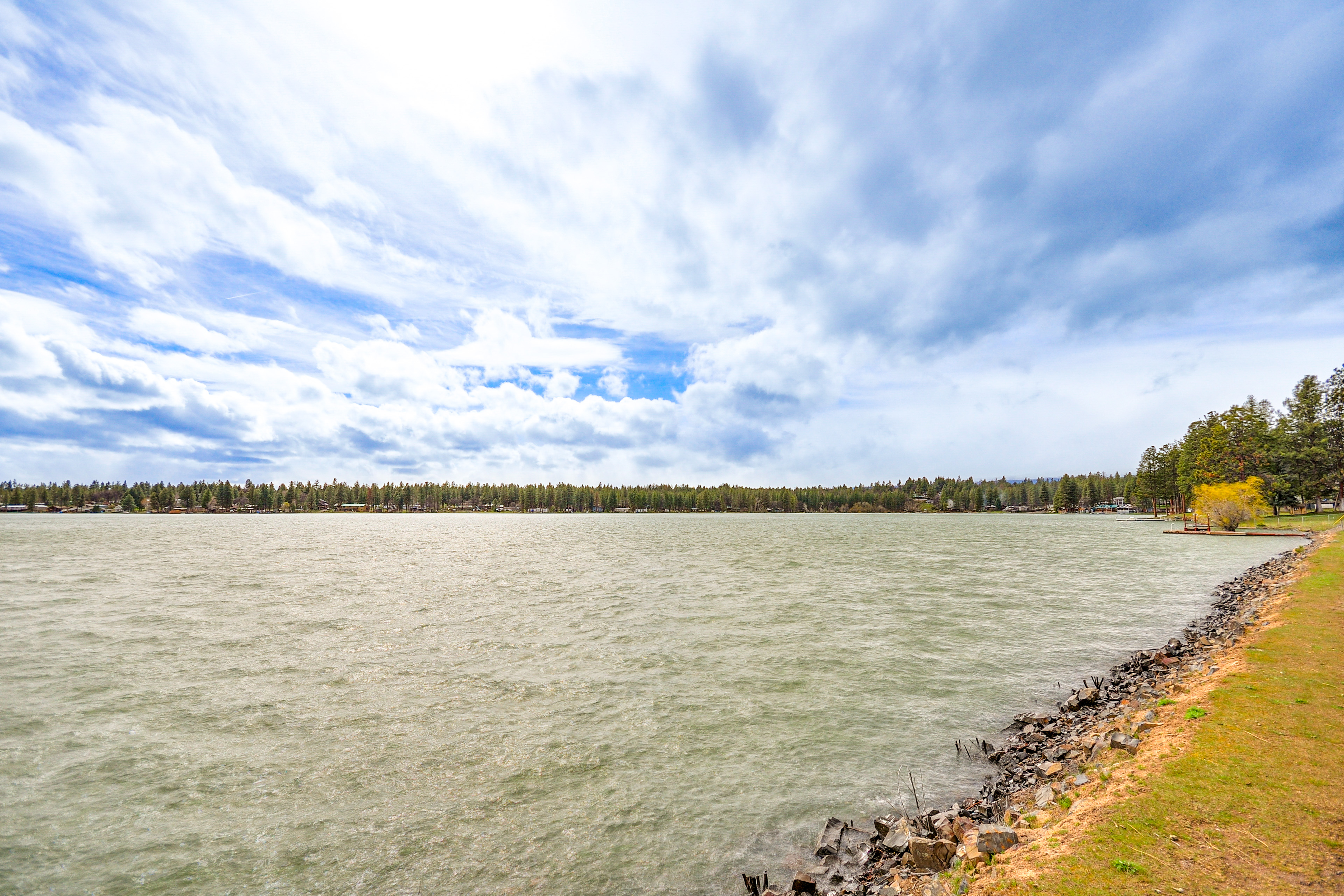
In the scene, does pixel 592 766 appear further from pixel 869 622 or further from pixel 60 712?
pixel 869 622

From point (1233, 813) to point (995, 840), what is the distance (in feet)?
12.9

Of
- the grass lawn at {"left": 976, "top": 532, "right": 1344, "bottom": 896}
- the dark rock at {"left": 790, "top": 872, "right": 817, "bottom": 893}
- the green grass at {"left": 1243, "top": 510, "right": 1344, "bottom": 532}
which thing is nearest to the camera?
the grass lawn at {"left": 976, "top": 532, "right": 1344, "bottom": 896}

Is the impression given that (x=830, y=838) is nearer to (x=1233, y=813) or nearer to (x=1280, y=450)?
(x=1233, y=813)

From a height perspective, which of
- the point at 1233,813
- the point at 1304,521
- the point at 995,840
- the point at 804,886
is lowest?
the point at 804,886

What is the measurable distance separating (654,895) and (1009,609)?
37261 millimetres

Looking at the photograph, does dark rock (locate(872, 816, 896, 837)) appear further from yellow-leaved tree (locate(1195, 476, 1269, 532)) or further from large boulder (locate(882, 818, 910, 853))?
yellow-leaved tree (locate(1195, 476, 1269, 532))

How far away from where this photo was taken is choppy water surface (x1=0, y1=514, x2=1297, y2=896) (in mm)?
11852

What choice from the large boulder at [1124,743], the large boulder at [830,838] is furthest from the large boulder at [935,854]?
the large boulder at [1124,743]

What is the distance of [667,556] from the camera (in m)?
82.7

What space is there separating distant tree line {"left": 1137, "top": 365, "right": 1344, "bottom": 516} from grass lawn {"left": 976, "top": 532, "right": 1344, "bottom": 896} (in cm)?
14680

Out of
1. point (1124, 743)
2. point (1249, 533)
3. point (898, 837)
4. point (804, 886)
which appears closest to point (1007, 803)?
point (898, 837)

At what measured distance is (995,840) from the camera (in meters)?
9.50

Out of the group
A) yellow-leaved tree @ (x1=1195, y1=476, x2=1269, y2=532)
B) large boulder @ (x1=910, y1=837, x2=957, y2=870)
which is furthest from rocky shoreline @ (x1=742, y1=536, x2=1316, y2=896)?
yellow-leaved tree @ (x1=1195, y1=476, x2=1269, y2=532)

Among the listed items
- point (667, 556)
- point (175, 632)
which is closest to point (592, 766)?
point (175, 632)
